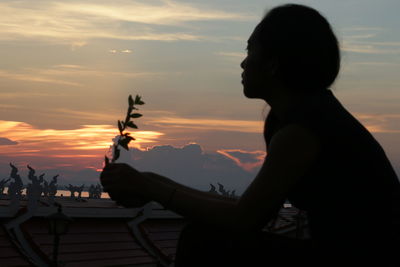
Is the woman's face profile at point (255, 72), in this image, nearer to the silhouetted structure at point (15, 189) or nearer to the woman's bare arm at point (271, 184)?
the woman's bare arm at point (271, 184)

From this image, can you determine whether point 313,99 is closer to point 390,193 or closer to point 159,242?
point 390,193

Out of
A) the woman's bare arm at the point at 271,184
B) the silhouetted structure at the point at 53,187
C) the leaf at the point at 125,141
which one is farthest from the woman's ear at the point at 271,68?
the silhouetted structure at the point at 53,187

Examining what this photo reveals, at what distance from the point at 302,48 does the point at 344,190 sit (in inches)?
28.1

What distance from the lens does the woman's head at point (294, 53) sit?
2.89 m

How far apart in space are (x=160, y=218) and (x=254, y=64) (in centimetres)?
2624

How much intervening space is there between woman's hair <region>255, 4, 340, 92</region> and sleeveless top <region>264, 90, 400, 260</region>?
0.27 metres

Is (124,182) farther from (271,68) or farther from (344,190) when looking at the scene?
(344,190)

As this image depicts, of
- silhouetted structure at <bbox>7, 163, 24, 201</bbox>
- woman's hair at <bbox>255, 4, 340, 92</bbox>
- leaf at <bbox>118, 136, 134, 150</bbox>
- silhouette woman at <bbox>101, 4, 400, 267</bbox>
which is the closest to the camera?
silhouette woman at <bbox>101, 4, 400, 267</bbox>

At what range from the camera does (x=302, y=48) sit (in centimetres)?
287

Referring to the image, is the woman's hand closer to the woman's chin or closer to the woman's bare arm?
the woman's bare arm

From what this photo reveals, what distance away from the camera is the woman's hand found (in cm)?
284

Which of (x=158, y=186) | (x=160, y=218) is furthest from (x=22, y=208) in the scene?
(x=158, y=186)

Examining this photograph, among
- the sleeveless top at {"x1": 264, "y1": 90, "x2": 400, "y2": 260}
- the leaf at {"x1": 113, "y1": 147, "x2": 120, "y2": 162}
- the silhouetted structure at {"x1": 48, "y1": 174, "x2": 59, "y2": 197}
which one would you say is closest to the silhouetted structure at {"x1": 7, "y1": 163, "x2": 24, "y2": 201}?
the silhouetted structure at {"x1": 48, "y1": 174, "x2": 59, "y2": 197}

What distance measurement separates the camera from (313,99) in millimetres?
2834
